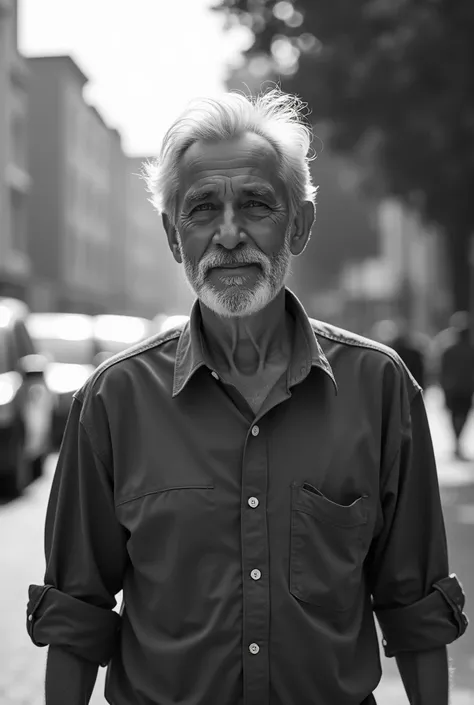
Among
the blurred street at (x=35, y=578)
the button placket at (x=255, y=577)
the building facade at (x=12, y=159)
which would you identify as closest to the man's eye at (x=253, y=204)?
the button placket at (x=255, y=577)

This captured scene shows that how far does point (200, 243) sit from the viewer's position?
256cm

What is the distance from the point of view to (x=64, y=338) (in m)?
17.1

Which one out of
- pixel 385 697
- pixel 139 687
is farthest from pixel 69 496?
pixel 385 697

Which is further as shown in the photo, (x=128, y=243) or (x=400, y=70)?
(x=128, y=243)

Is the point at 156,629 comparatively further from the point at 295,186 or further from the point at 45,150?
the point at 45,150

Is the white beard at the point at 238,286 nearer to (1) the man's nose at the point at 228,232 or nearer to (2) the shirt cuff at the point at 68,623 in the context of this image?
(1) the man's nose at the point at 228,232

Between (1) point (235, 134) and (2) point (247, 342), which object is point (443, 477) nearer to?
(2) point (247, 342)

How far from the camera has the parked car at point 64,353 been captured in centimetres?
1595

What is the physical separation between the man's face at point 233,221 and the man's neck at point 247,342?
67 millimetres

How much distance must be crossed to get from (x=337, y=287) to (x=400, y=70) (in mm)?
56014

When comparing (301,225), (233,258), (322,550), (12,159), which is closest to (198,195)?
(233,258)

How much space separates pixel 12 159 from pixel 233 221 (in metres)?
40.8

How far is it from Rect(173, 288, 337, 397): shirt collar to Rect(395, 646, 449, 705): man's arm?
23.0 inches

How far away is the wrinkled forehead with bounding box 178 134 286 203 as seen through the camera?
254cm
